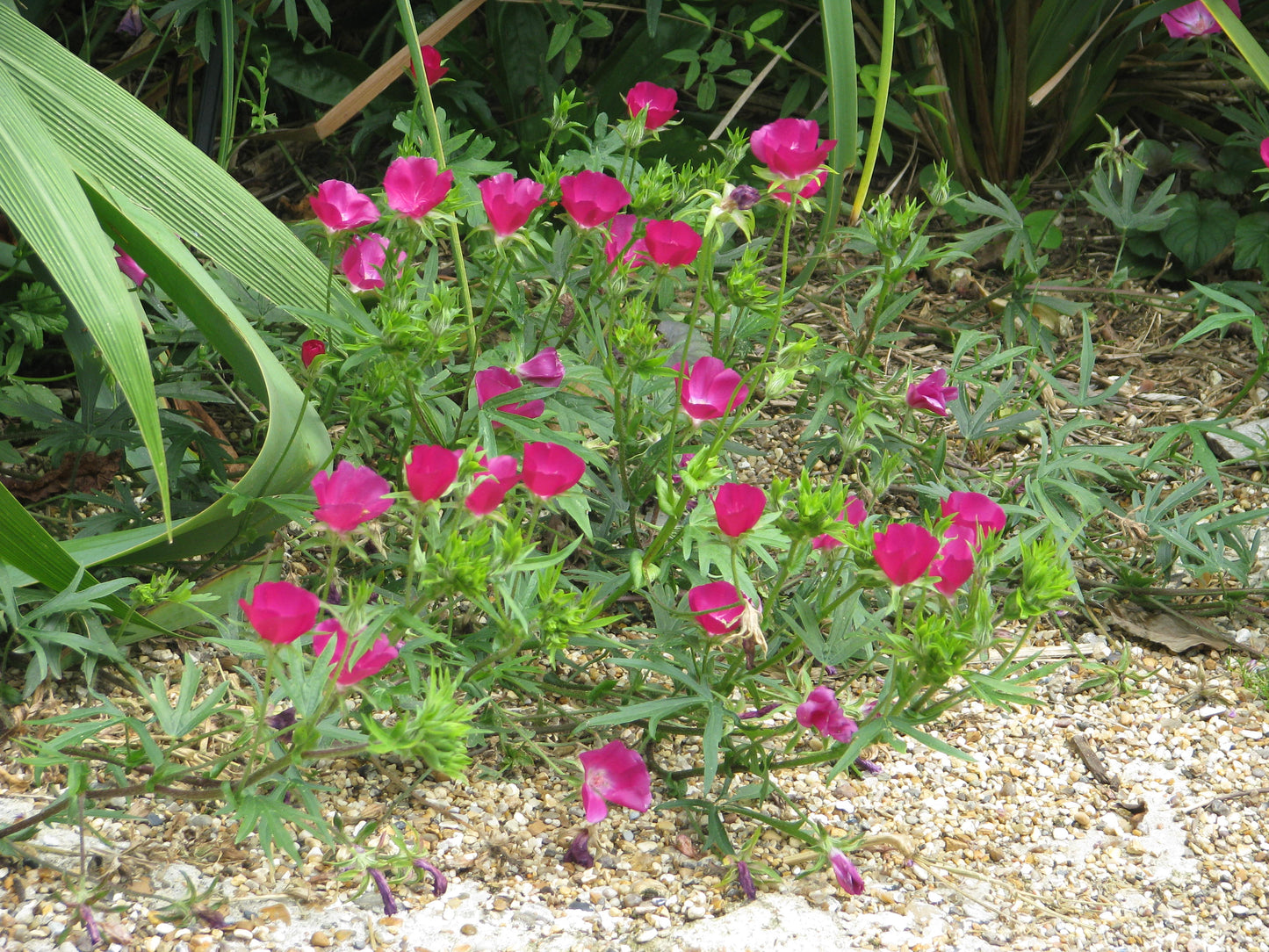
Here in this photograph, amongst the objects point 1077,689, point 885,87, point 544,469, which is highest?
point 885,87

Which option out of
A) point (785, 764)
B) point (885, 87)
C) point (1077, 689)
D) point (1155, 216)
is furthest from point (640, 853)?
point (1155, 216)

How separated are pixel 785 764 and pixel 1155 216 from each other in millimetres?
1407

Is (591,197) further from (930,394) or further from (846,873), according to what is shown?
(846,873)

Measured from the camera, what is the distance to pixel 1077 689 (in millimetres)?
1657

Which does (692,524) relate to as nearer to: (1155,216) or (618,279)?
(618,279)

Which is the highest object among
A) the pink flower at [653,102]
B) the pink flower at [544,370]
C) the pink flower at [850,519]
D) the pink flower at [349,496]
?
the pink flower at [653,102]

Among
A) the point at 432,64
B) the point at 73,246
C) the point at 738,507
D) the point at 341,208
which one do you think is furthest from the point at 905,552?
the point at 432,64

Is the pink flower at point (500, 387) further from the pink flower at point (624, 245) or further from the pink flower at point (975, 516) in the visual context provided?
the pink flower at point (975, 516)

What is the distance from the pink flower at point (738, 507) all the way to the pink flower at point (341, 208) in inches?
19.0

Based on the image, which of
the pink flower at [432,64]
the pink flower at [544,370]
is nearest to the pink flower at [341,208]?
the pink flower at [544,370]

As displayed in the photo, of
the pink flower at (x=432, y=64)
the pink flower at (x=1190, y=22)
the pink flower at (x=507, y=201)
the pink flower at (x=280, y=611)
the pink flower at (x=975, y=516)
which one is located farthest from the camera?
the pink flower at (x=1190, y=22)

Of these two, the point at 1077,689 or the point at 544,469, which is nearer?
the point at 544,469

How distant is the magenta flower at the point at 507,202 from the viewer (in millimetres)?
1259

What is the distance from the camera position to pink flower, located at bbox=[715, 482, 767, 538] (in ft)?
3.59
